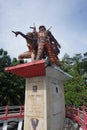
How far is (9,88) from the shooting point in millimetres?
24266

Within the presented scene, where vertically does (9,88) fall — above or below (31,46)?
below

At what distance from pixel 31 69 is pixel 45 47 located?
1.93 m

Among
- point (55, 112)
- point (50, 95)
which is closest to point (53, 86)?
point (50, 95)

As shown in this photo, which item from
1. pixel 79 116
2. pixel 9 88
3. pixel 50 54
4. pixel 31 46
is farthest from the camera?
pixel 9 88

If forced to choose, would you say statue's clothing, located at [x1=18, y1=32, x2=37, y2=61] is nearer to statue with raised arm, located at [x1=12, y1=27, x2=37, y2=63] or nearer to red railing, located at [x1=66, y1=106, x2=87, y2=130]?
statue with raised arm, located at [x1=12, y1=27, x2=37, y2=63]

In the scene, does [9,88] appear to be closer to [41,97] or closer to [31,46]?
[31,46]

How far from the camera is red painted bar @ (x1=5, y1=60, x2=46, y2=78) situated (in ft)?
29.5

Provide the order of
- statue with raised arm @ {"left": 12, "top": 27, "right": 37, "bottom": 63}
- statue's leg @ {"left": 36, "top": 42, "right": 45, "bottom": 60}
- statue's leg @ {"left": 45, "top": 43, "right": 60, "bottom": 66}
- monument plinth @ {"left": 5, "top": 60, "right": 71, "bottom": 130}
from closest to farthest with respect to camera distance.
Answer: monument plinth @ {"left": 5, "top": 60, "right": 71, "bottom": 130}
statue's leg @ {"left": 36, "top": 42, "right": 45, "bottom": 60}
statue with raised arm @ {"left": 12, "top": 27, "right": 37, "bottom": 63}
statue's leg @ {"left": 45, "top": 43, "right": 60, "bottom": 66}

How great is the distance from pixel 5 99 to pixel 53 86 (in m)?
14.5

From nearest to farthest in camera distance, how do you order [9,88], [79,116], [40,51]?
[40,51], [79,116], [9,88]

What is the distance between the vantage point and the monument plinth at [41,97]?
9.25 meters

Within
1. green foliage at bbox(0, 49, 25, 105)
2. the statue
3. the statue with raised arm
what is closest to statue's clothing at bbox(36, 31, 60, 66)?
the statue

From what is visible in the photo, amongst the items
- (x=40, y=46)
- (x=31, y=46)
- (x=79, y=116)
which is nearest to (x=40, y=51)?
(x=40, y=46)

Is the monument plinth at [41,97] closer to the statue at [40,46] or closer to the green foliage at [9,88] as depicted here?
the statue at [40,46]
